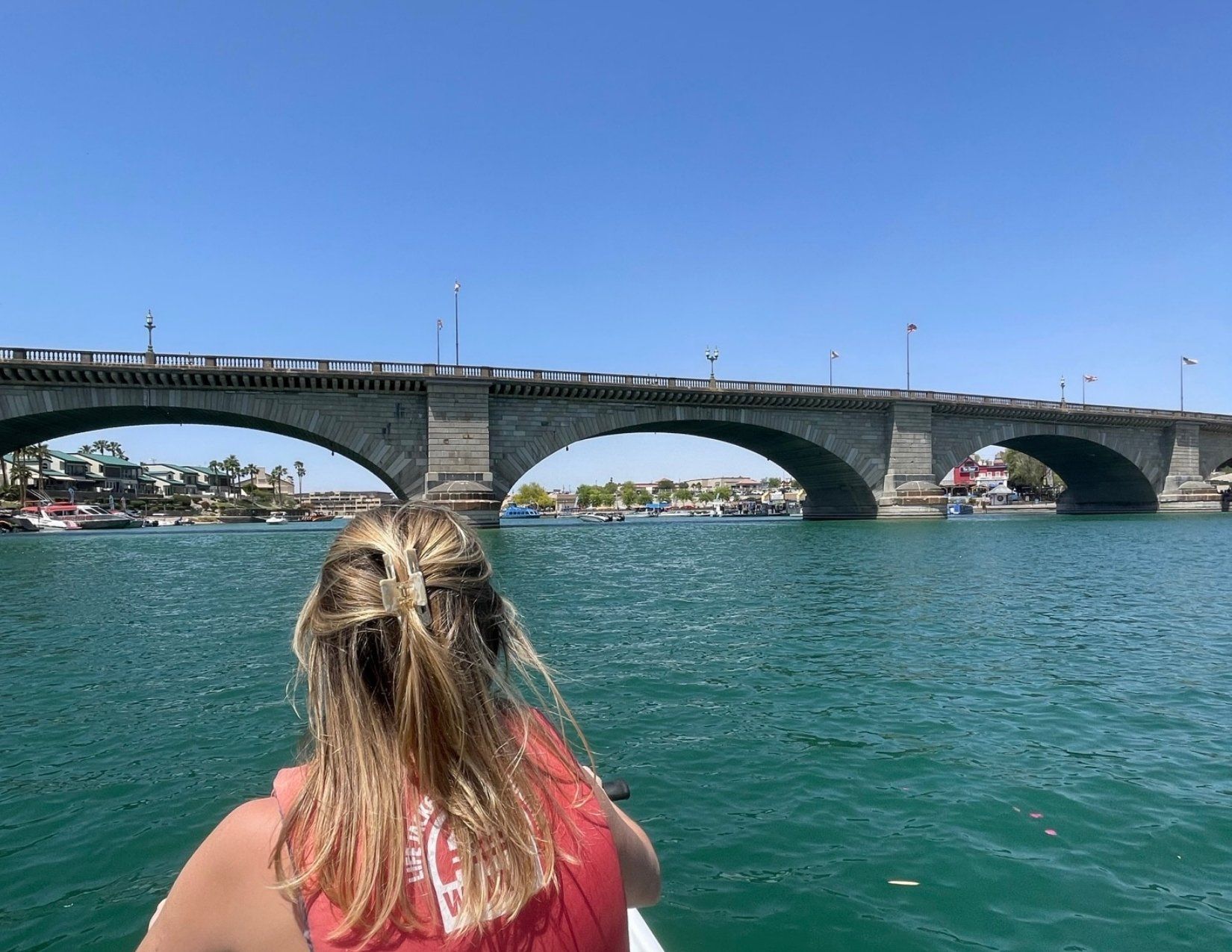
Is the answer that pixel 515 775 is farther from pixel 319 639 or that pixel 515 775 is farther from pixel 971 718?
pixel 971 718

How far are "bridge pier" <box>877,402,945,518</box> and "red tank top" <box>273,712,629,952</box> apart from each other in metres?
56.2

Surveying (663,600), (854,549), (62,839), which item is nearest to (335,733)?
(62,839)

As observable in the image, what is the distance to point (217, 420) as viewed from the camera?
4134 centimetres

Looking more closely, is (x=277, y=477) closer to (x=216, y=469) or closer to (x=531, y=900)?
(x=216, y=469)

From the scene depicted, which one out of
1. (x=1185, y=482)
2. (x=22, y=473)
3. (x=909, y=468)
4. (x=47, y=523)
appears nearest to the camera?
(x=909, y=468)

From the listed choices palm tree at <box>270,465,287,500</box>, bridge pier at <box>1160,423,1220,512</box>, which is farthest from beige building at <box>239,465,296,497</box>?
bridge pier at <box>1160,423,1220,512</box>

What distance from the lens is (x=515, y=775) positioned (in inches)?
65.5

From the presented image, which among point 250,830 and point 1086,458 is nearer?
point 250,830

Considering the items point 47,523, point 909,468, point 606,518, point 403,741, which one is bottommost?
point 606,518

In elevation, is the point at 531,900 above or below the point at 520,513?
above

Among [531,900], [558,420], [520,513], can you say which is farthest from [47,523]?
[531,900]

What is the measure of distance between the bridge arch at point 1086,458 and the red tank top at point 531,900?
60511mm

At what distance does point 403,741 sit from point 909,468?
5741 cm

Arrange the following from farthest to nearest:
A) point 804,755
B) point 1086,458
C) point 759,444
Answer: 1. point 1086,458
2. point 759,444
3. point 804,755
